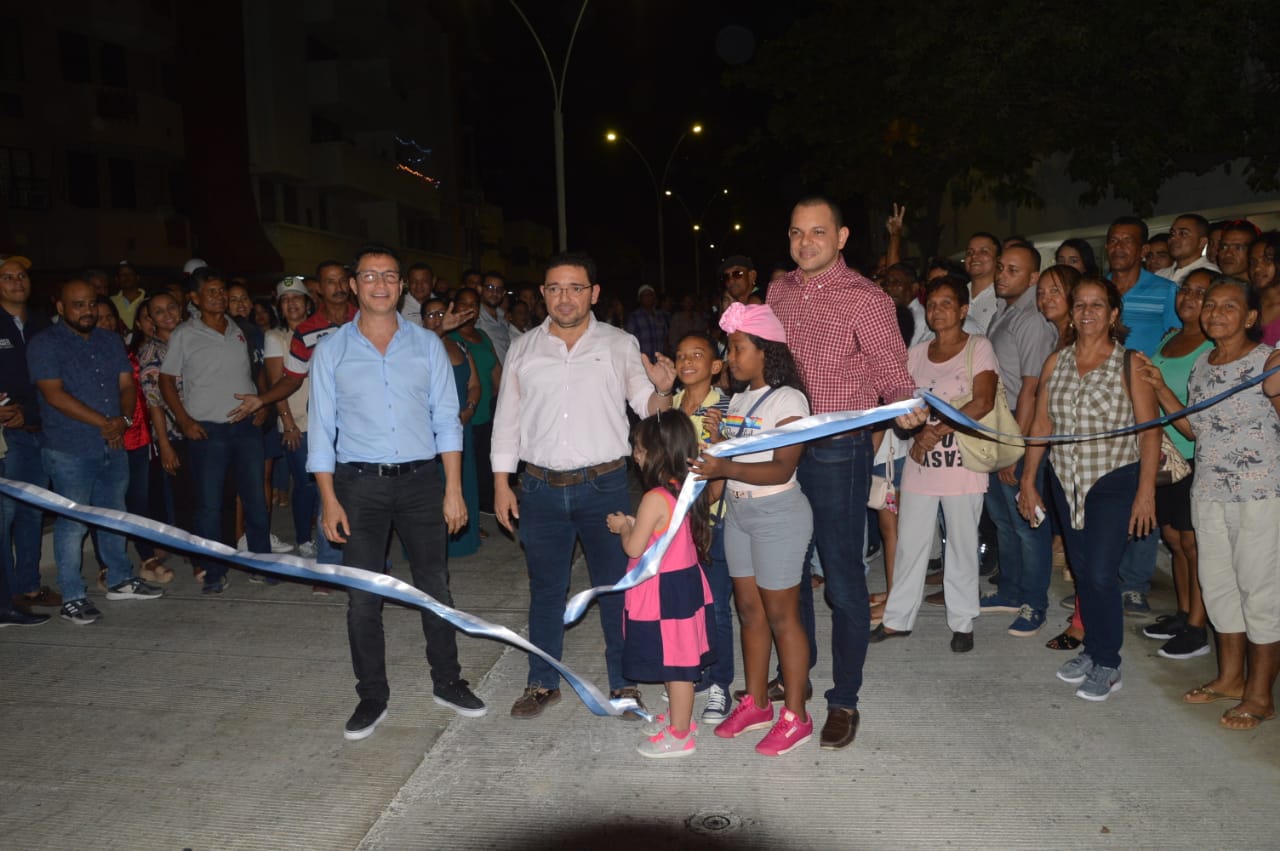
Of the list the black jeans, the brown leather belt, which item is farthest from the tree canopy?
the black jeans

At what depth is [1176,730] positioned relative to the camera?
423 centimetres

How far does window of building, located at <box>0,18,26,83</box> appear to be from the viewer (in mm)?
21453

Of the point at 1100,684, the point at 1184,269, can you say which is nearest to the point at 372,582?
the point at 1100,684

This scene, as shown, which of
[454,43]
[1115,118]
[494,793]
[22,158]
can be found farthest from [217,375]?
[454,43]

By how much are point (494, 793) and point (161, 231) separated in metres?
24.9

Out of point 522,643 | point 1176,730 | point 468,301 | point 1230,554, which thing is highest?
point 468,301

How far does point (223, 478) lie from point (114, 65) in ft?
75.0

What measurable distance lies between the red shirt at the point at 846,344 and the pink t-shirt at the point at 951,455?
1.00 metres

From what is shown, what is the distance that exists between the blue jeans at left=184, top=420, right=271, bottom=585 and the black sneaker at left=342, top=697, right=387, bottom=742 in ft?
8.90

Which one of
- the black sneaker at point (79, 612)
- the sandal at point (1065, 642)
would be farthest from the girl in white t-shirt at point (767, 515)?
the black sneaker at point (79, 612)

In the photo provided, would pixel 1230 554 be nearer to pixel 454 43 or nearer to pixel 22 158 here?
pixel 22 158

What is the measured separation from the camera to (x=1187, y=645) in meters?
5.09

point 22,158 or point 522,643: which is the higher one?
point 22,158

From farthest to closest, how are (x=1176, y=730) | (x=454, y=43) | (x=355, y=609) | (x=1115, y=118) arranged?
(x=454, y=43), (x=1115, y=118), (x=355, y=609), (x=1176, y=730)
